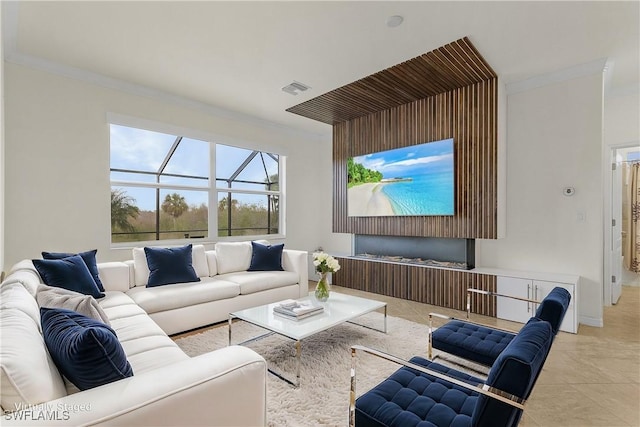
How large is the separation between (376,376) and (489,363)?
77 centimetres

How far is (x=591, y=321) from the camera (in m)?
3.38

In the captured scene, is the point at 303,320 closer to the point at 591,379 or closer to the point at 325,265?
the point at 325,265

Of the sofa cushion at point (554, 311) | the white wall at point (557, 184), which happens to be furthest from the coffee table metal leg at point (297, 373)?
the white wall at point (557, 184)

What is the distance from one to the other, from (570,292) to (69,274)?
4.73 meters

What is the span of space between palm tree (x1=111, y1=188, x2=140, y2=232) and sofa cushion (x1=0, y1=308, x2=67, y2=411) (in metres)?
3.07

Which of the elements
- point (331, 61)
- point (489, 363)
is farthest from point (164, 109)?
point (489, 363)

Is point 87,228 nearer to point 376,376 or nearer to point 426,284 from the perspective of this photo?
point 376,376

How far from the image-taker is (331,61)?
321 cm

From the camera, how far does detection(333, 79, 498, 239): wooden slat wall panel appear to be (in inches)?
145

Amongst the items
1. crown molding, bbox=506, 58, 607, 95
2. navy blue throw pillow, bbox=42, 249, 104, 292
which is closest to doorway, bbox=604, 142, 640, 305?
crown molding, bbox=506, 58, 607, 95

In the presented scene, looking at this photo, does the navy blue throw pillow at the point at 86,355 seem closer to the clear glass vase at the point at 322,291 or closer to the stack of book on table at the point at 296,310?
the stack of book on table at the point at 296,310

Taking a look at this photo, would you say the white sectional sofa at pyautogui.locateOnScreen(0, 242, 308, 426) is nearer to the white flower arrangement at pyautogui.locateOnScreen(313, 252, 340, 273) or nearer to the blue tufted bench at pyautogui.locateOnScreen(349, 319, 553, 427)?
the blue tufted bench at pyautogui.locateOnScreen(349, 319, 553, 427)

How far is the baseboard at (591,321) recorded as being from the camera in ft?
10.9

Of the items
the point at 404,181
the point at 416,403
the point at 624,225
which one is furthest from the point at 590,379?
the point at 624,225
